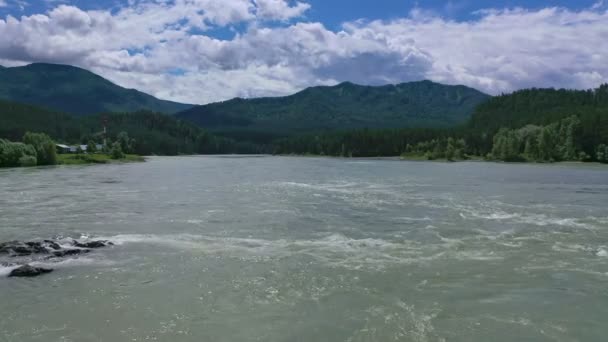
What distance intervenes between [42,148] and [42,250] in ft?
441

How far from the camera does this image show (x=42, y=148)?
147000 mm

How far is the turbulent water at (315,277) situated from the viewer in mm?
18281

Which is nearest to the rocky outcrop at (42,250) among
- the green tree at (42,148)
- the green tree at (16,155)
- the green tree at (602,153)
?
the green tree at (16,155)

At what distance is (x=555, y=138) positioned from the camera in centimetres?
18762

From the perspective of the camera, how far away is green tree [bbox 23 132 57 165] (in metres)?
147

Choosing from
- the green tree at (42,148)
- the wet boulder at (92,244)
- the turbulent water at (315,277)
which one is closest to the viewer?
the turbulent water at (315,277)

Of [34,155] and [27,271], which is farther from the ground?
[34,155]

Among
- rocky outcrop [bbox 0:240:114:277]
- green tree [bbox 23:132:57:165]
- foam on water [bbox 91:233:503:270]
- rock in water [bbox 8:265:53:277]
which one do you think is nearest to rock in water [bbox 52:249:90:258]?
rocky outcrop [bbox 0:240:114:277]

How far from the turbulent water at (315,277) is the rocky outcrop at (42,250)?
1038 millimetres

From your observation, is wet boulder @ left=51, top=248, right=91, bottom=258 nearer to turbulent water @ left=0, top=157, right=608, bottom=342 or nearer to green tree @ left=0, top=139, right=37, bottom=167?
turbulent water @ left=0, top=157, right=608, bottom=342

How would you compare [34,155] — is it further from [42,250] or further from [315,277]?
[315,277]

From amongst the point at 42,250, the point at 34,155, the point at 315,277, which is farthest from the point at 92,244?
the point at 34,155

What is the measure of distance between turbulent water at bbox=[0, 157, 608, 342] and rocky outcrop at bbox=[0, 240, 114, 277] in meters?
1.04

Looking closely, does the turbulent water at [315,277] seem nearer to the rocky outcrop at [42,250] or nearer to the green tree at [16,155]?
the rocky outcrop at [42,250]
